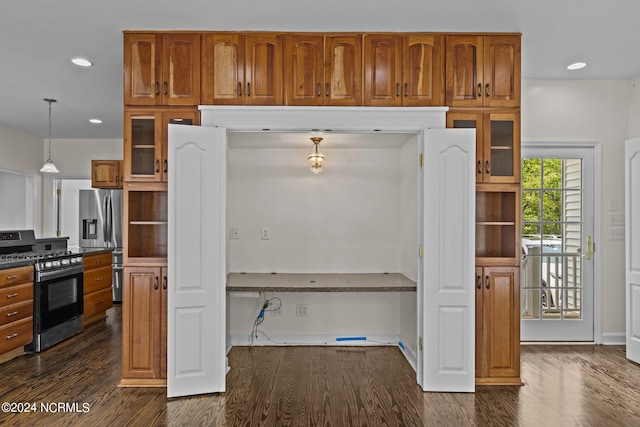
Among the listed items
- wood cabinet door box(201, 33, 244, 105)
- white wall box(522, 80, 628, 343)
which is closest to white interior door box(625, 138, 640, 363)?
white wall box(522, 80, 628, 343)

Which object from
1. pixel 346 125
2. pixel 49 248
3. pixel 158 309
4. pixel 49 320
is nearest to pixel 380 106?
pixel 346 125

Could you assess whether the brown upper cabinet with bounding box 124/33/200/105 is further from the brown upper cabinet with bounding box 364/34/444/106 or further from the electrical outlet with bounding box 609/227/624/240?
the electrical outlet with bounding box 609/227/624/240

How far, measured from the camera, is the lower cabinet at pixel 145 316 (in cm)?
312

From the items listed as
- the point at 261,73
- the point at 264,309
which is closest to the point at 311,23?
the point at 261,73

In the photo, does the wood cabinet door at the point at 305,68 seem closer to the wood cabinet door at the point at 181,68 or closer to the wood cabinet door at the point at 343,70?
the wood cabinet door at the point at 343,70

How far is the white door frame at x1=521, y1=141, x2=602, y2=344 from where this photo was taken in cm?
422

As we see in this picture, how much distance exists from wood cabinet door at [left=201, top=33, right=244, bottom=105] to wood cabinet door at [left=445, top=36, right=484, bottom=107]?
1.60 m

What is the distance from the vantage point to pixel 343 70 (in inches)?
125

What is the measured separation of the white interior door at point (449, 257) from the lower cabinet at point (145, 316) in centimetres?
199

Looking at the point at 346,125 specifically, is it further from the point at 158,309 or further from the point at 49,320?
the point at 49,320

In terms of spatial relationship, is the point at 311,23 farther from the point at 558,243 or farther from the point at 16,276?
the point at 16,276

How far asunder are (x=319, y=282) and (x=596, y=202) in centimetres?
301

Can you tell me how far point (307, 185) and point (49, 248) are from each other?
4.03 meters

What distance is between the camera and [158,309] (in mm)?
3125
